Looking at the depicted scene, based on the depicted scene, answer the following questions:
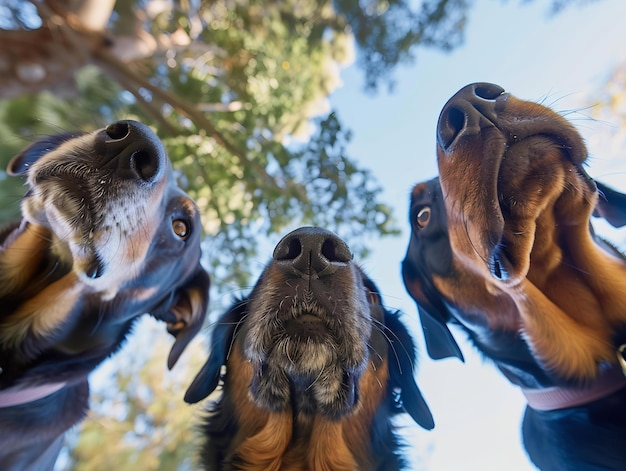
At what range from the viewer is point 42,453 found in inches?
68.1

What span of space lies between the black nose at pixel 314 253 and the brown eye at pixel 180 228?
79 centimetres

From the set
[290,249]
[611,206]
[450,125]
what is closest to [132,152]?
[290,249]

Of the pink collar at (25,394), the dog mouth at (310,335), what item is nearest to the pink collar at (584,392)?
the dog mouth at (310,335)

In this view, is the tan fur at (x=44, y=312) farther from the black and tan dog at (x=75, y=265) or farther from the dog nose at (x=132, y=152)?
the dog nose at (x=132, y=152)

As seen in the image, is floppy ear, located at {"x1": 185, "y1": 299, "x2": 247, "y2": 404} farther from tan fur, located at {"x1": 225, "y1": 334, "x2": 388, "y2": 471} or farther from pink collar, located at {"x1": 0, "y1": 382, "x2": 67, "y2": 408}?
pink collar, located at {"x1": 0, "y1": 382, "x2": 67, "y2": 408}

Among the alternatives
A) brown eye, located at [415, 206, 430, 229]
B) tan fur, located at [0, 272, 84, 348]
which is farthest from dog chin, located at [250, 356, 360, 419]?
tan fur, located at [0, 272, 84, 348]

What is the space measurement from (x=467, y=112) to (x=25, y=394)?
1852mm

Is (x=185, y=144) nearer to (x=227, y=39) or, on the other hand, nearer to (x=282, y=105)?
(x=282, y=105)

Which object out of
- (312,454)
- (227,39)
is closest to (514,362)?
(312,454)

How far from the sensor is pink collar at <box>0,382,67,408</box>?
1.56 metres

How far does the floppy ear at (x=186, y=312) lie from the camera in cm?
209

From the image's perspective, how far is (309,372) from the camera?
1.31m

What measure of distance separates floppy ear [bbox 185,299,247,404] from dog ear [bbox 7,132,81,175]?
93 centimetres

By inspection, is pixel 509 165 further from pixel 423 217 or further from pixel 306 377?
pixel 306 377
